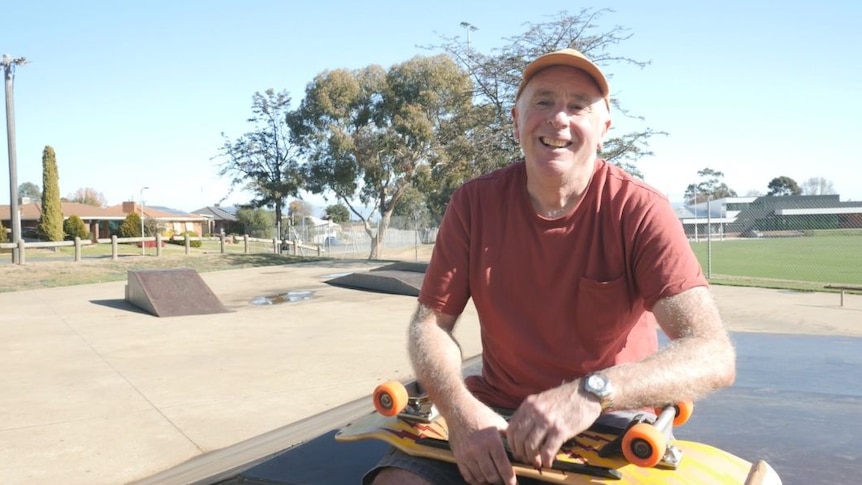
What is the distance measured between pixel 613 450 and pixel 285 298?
1055cm

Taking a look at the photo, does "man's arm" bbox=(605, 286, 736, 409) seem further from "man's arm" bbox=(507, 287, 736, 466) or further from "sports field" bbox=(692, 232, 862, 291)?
"sports field" bbox=(692, 232, 862, 291)

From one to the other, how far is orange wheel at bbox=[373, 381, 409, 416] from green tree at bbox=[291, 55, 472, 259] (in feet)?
78.4

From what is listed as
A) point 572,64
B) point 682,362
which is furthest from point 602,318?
point 572,64

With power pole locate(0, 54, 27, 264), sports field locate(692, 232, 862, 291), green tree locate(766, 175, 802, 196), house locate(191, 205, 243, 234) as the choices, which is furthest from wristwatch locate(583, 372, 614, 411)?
green tree locate(766, 175, 802, 196)

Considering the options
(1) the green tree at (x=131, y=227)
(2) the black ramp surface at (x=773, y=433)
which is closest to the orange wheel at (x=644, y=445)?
(2) the black ramp surface at (x=773, y=433)

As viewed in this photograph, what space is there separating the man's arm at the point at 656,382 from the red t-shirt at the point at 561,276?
0.07 metres

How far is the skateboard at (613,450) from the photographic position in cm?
144

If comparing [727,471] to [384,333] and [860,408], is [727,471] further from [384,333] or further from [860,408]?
[384,333]

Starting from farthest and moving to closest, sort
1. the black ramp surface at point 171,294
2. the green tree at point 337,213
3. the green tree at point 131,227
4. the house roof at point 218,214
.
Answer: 1. the house roof at point 218,214
2. the green tree at point 337,213
3. the green tree at point 131,227
4. the black ramp surface at point 171,294

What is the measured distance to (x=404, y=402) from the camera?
1.75 meters

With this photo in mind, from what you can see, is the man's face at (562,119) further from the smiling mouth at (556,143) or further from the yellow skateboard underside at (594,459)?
the yellow skateboard underside at (594,459)

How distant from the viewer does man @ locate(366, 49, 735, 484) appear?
1.63m

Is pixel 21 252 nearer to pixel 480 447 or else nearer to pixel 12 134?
pixel 12 134

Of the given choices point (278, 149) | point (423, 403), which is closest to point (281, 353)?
point (423, 403)
